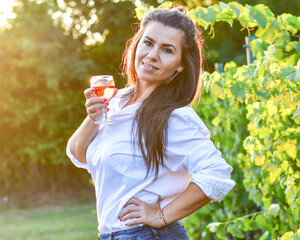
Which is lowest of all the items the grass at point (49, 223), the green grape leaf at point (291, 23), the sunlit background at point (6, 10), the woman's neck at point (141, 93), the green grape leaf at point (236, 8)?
the grass at point (49, 223)

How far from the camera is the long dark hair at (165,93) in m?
2.24

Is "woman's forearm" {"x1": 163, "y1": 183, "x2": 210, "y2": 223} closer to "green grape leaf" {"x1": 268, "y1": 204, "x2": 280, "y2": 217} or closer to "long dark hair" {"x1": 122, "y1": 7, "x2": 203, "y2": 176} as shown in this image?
"long dark hair" {"x1": 122, "y1": 7, "x2": 203, "y2": 176}

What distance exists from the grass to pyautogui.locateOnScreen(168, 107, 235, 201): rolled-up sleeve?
26.2 feet

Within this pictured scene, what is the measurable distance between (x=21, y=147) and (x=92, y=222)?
595 centimetres

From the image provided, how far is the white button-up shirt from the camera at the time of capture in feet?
7.11

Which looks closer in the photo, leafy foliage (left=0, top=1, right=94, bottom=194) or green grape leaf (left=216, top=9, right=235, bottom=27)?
green grape leaf (left=216, top=9, right=235, bottom=27)

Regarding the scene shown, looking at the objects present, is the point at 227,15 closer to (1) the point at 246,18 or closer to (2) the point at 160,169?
(1) the point at 246,18

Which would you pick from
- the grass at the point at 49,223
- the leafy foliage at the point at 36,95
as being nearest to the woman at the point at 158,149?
the grass at the point at 49,223

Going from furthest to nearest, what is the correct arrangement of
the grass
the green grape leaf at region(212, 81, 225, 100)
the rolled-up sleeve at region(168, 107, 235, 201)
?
the grass
the green grape leaf at region(212, 81, 225, 100)
the rolled-up sleeve at region(168, 107, 235, 201)

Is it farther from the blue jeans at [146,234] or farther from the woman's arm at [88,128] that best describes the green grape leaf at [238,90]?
the blue jeans at [146,234]

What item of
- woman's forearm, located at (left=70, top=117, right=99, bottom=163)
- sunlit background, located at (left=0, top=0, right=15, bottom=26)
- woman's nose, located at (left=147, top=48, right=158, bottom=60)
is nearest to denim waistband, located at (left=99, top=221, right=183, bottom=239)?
woman's forearm, located at (left=70, top=117, right=99, bottom=163)

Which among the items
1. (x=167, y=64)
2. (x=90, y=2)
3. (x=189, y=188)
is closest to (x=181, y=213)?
(x=189, y=188)

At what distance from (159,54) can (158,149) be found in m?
A: 0.45

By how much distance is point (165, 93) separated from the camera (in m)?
2.44
